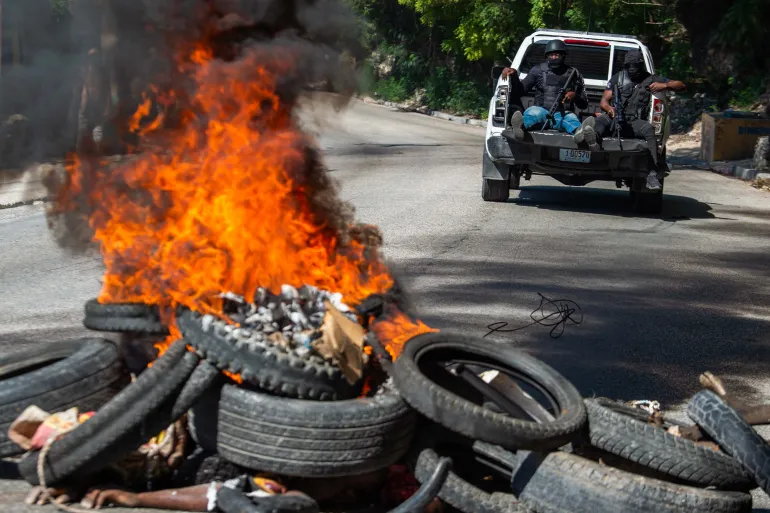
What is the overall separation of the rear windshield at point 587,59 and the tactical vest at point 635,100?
1.61 m

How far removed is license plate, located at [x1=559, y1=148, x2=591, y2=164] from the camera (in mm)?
13312

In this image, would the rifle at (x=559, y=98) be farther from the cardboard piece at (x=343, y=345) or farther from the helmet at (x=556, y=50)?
the cardboard piece at (x=343, y=345)

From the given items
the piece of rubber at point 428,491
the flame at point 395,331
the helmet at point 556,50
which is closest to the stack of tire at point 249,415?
the piece of rubber at point 428,491

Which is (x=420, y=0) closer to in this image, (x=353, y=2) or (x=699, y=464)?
(x=353, y=2)

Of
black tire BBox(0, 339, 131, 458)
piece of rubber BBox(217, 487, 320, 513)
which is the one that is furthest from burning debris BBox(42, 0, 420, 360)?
piece of rubber BBox(217, 487, 320, 513)

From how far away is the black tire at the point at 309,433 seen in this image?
392cm

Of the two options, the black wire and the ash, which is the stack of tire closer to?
the ash

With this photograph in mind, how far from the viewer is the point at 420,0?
34.7 metres

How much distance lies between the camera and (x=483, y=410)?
386 centimetres

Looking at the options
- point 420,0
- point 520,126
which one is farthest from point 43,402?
point 420,0

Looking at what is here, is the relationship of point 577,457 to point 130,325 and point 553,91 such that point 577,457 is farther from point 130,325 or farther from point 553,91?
point 553,91

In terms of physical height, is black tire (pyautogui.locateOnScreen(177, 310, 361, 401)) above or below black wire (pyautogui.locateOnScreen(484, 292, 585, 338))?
above

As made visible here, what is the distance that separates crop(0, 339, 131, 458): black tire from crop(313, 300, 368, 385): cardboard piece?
1.05 m

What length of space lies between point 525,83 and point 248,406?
11000 millimetres
